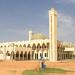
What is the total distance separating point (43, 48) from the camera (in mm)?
67000

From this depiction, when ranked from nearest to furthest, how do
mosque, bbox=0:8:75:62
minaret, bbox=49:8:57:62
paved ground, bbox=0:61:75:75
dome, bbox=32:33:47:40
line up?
paved ground, bbox=0:61:75:75 < minaret, bbox=49:8:57:62 < mosque, bbox=0:8:75:62 < dome, bbox=32:33:47:40

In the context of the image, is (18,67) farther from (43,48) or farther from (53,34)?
(43,48)

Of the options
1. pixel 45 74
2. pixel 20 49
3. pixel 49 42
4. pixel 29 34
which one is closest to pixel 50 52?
pixel 49 42

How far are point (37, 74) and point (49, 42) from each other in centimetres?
4076

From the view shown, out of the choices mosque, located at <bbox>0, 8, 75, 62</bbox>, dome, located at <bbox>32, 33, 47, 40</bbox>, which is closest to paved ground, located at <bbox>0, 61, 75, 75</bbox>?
mosque, located at <bbox>0, 8, 75, 62</bbox>

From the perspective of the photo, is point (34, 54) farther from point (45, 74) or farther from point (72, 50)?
point (45, 74)

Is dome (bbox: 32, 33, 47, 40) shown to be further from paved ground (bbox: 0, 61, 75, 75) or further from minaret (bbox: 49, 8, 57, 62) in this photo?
paved ground (bbox: 0, 61, 75, 75)

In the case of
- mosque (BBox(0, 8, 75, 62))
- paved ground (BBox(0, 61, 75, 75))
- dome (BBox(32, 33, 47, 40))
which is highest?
dome (BBox(32, 33, 47, 40))

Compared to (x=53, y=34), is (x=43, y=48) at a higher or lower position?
lower

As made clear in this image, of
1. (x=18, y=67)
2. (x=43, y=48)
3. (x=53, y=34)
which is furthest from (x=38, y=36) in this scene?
(x=18, y=67)

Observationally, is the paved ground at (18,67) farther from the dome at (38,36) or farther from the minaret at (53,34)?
the dome at (38,36)

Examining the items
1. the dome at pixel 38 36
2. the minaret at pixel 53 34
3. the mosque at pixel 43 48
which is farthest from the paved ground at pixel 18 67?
the dome at pixel 38 36

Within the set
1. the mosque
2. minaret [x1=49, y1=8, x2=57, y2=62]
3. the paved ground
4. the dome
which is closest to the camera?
the paved ground

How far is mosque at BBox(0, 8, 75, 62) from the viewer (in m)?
60.8
